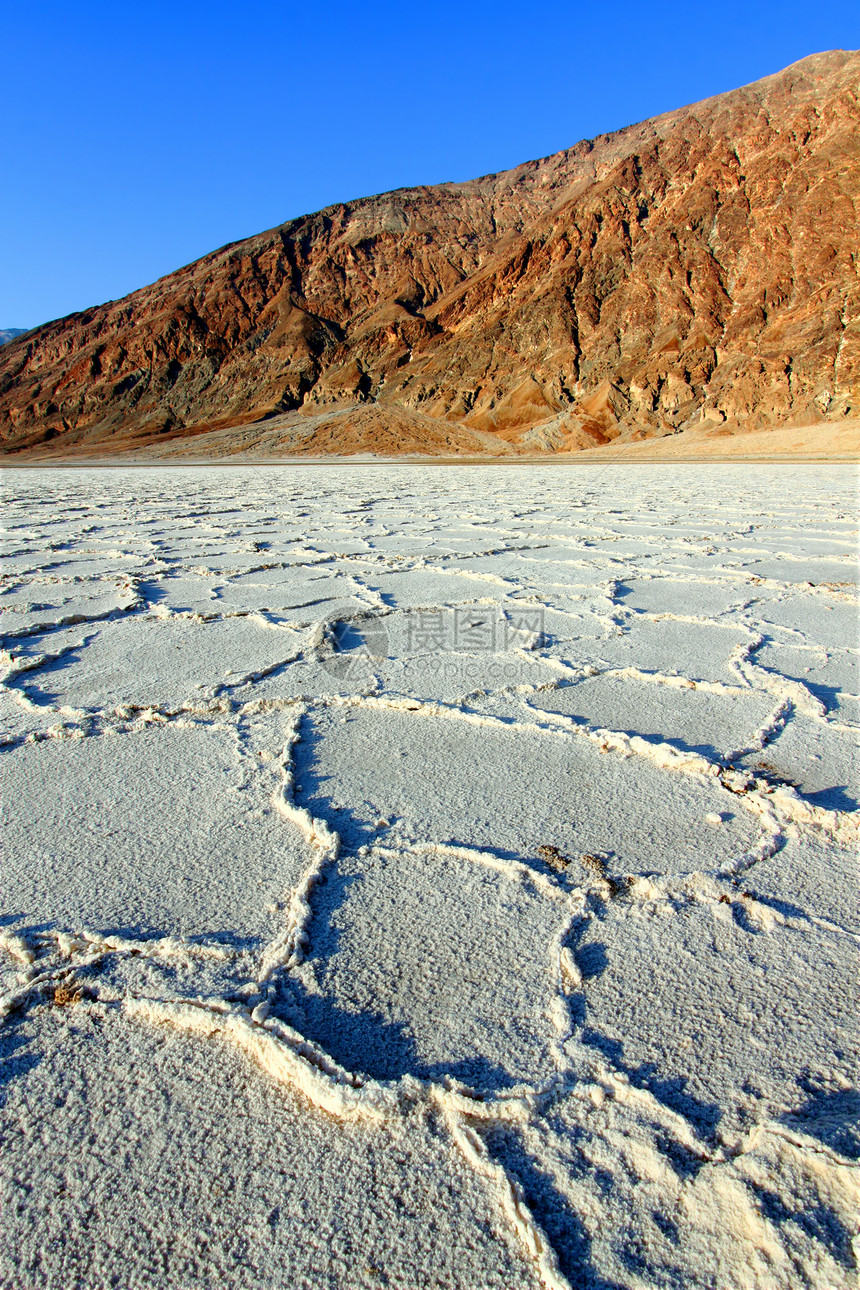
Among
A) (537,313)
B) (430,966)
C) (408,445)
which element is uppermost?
(537,313)

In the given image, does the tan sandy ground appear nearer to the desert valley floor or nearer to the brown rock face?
the brown rock face

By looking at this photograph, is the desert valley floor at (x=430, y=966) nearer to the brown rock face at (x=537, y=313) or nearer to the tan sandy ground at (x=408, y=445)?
the tan sandy ground at (x=408, y=445)

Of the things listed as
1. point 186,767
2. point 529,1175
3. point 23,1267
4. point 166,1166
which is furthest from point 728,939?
point 186,767

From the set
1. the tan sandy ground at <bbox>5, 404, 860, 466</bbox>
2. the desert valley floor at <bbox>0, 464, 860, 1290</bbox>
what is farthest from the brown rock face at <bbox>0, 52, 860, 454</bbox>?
the desert valley floor at <bbox>0, 464, 860, 1290</bbox>

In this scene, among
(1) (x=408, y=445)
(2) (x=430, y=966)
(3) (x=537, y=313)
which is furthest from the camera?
(3) (x=537, y=313)

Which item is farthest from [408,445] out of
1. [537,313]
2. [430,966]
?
[430,966]

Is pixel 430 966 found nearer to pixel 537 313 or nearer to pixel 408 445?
pixel 408 445

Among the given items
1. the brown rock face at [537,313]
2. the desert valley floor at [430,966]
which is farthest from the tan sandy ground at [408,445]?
the desert valley floor at [430,966]
